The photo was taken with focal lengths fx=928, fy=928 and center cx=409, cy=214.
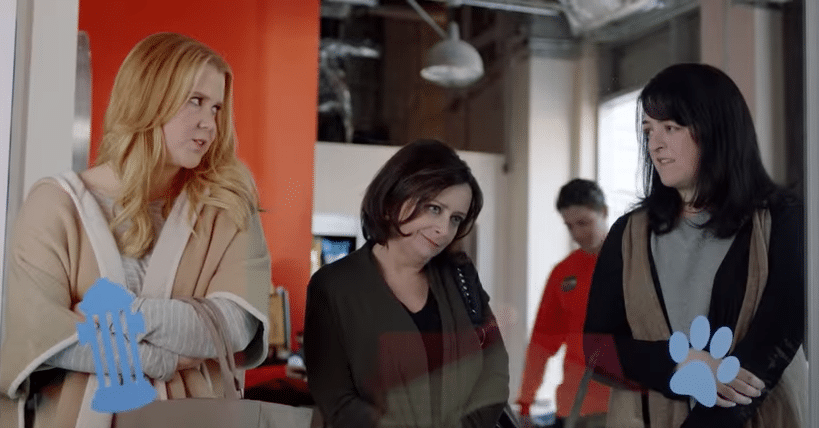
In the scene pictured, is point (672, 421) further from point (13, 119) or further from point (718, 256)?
point (13, 119)

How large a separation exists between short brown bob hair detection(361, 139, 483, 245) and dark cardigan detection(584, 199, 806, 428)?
1.22ft

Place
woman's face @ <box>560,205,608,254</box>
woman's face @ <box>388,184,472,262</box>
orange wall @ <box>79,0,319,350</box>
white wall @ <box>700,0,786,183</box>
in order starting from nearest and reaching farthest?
1. orange wall @ <box>79,0,319,350</box>
2. woman's face @ <box>388,184,472,262</box>
3. woman's face @ <box>560,205,608,254</box>
4. white wall @ <box>700,0,786,183</box>

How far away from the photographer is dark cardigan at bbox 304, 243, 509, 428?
6.09 feet

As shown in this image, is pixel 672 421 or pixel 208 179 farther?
pixel 672 421

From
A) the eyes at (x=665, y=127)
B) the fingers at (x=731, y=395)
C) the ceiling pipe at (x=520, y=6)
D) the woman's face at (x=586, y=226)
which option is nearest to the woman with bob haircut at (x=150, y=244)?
the ceiling pipe at (x=520, y=6)

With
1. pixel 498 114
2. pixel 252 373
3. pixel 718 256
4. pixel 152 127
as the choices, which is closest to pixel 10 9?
pixel 152 127

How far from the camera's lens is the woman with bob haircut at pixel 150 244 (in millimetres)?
1693

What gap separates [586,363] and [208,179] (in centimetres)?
91

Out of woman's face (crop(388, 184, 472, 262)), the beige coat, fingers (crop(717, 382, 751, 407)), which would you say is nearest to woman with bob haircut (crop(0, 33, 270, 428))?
the beige coat

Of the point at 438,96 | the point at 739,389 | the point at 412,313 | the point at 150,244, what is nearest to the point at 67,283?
the point at 150,244

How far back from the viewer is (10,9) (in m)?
1.76

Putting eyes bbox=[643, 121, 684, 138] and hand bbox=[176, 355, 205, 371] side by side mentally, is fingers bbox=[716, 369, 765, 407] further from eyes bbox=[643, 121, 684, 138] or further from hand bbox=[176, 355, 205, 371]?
hand bbox=[176, 355, 205, 371]

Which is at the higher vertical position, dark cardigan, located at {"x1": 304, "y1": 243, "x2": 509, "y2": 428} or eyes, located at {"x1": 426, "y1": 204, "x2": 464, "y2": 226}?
eyes, located at {"x1": 426, "y1": 204, "x2": 464, "y2": 226}

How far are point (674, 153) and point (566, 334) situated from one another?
1.62 ft
